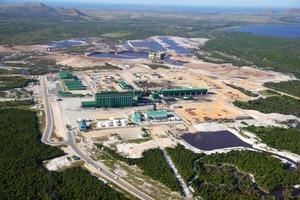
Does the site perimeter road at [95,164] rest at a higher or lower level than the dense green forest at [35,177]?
lower

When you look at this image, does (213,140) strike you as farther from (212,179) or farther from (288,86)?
(288,86)

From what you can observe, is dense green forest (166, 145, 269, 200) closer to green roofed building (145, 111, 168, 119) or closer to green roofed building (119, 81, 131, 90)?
green roofed building (145, 111, 168, 119)

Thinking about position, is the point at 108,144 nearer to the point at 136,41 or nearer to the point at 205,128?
the point at 205,128

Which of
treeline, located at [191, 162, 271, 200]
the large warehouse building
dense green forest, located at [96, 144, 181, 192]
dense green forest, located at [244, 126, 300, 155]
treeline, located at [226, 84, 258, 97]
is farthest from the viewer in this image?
treeline, located at [226, 84, 258, 97]

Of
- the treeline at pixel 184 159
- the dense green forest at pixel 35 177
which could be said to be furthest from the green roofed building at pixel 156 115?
the dense green forest at pixel 35 177

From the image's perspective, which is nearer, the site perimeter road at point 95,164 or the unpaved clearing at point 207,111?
the site perimeter road at point 95,164

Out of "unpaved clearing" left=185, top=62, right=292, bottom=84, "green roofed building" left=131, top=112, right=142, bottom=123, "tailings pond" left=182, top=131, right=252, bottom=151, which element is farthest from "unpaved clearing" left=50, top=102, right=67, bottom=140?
"unpaved clearing" left=185, top=62, right=292, bottom=84

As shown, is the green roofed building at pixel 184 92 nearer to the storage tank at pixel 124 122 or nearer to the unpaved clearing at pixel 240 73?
the storage tank at pixel 124 122

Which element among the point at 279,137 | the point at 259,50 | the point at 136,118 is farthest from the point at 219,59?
the point at 279,137
